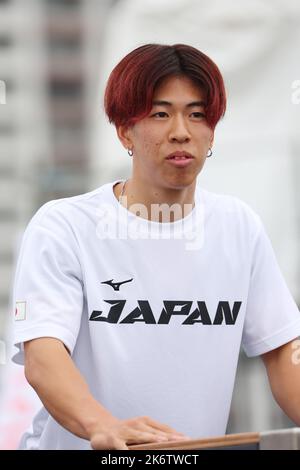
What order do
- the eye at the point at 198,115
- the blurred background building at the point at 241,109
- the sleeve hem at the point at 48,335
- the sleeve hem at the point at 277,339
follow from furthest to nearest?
the blurred background building at the point at 241,109 < the sleeve hem at the point at 277,339 < the eye at the point at 198,115 < the sleeve hem at the point at 48,335

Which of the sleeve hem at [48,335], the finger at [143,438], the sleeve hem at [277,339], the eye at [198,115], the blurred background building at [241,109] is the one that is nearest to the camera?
the finger at [143,438]

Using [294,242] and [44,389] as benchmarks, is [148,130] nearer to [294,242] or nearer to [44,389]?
[44,389]

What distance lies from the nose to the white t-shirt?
324 mm

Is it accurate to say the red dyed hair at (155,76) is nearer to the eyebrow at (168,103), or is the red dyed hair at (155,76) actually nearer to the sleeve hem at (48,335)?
the eyebrow at (168,103)

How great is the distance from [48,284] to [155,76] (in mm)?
667

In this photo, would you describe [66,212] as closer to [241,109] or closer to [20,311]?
[20,311]

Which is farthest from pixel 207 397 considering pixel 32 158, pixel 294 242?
pixel 32 158

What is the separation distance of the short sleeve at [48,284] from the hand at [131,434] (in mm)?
412

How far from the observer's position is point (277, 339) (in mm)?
4254

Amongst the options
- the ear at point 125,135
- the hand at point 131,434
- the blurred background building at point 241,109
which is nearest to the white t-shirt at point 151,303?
the ear at point 125,135

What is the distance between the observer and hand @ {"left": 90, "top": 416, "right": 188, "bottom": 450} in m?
3.50

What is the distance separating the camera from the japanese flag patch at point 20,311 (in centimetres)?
397

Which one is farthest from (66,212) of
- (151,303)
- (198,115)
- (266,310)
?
(266,310)
